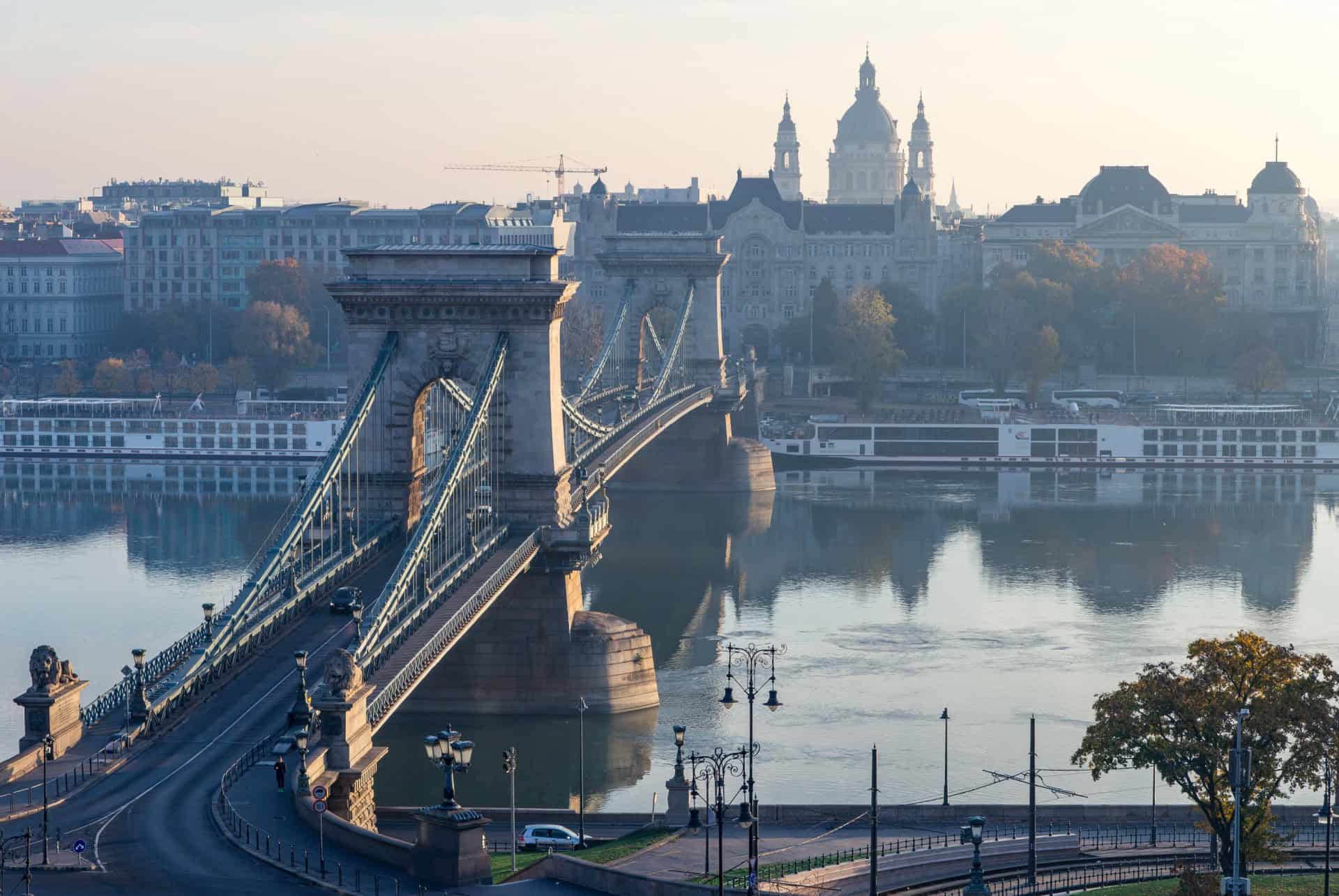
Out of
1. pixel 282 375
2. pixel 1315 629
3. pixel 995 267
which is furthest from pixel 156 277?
pixel 1315 629

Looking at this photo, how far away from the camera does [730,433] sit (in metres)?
111

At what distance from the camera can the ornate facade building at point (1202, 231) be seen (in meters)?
158

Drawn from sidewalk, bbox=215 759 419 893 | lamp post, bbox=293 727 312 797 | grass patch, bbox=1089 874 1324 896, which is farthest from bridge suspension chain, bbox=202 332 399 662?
grass patch, bbox=1089 874 1324 896

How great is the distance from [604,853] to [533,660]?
17829 mm

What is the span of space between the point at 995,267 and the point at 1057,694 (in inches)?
3877

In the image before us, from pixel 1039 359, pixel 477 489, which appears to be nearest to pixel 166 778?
pixel 477 489

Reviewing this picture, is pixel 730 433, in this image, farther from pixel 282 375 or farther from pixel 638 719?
pixel 638 719

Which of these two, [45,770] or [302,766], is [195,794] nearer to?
[302,766]

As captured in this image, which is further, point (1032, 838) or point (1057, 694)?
point (1057, 694)

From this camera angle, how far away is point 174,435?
401ft

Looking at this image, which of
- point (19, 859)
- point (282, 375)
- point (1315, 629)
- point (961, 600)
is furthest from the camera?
point (282, 375)

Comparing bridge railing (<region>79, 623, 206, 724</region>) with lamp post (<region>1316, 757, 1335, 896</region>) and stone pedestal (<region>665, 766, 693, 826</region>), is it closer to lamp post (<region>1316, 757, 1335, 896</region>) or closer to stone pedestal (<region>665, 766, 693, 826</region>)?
stone pedestal (<region>665, 766, 693, 826</region>)

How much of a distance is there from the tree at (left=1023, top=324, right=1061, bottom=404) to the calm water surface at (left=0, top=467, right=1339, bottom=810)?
49.9ft

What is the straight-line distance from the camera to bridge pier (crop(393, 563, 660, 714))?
55188 mm
